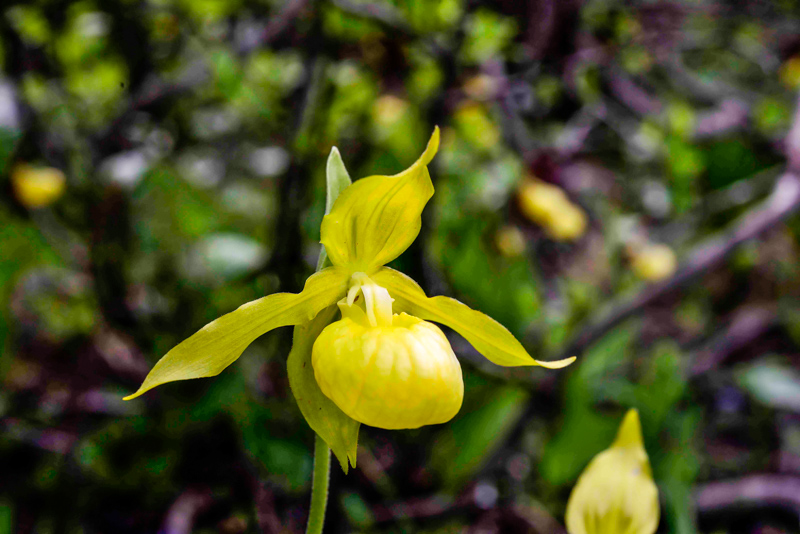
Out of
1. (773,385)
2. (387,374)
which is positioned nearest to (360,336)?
(387,374)

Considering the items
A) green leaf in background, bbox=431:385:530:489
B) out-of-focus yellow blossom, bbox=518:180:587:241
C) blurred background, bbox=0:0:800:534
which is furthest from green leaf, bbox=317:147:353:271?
out-of-focus yellow blossom, bbox=518:180:587:241

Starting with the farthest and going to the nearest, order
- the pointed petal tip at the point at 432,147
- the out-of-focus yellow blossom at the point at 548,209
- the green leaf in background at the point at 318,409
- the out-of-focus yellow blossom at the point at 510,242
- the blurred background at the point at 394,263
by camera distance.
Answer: the out-of-focus yellow blossom at the point at 548,209 < the out-of-focus yellow blossom at the point at 510,242 < the blurred background at the point at 394,263 < the green leaf in background at the point at 318,409 < the pointed petal tip at the point at 432,147

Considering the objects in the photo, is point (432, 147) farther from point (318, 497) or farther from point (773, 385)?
point (773, 385)

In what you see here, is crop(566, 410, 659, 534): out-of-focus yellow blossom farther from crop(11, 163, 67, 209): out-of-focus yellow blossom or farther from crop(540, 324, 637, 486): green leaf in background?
crop(11, 163, 67, 209): out-of-focus yellow blossom

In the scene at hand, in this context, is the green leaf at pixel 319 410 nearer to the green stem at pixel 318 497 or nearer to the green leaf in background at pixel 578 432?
the green stem at pixel 318 497

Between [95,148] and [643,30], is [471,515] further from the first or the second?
[643,30]

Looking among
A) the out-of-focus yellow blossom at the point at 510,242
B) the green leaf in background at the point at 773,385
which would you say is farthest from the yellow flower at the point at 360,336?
the green leaf in background at the point at 773,385

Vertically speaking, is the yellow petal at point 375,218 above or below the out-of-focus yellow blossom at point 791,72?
above

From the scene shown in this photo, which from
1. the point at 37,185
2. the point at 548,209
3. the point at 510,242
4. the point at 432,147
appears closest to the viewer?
the point at 432,147
